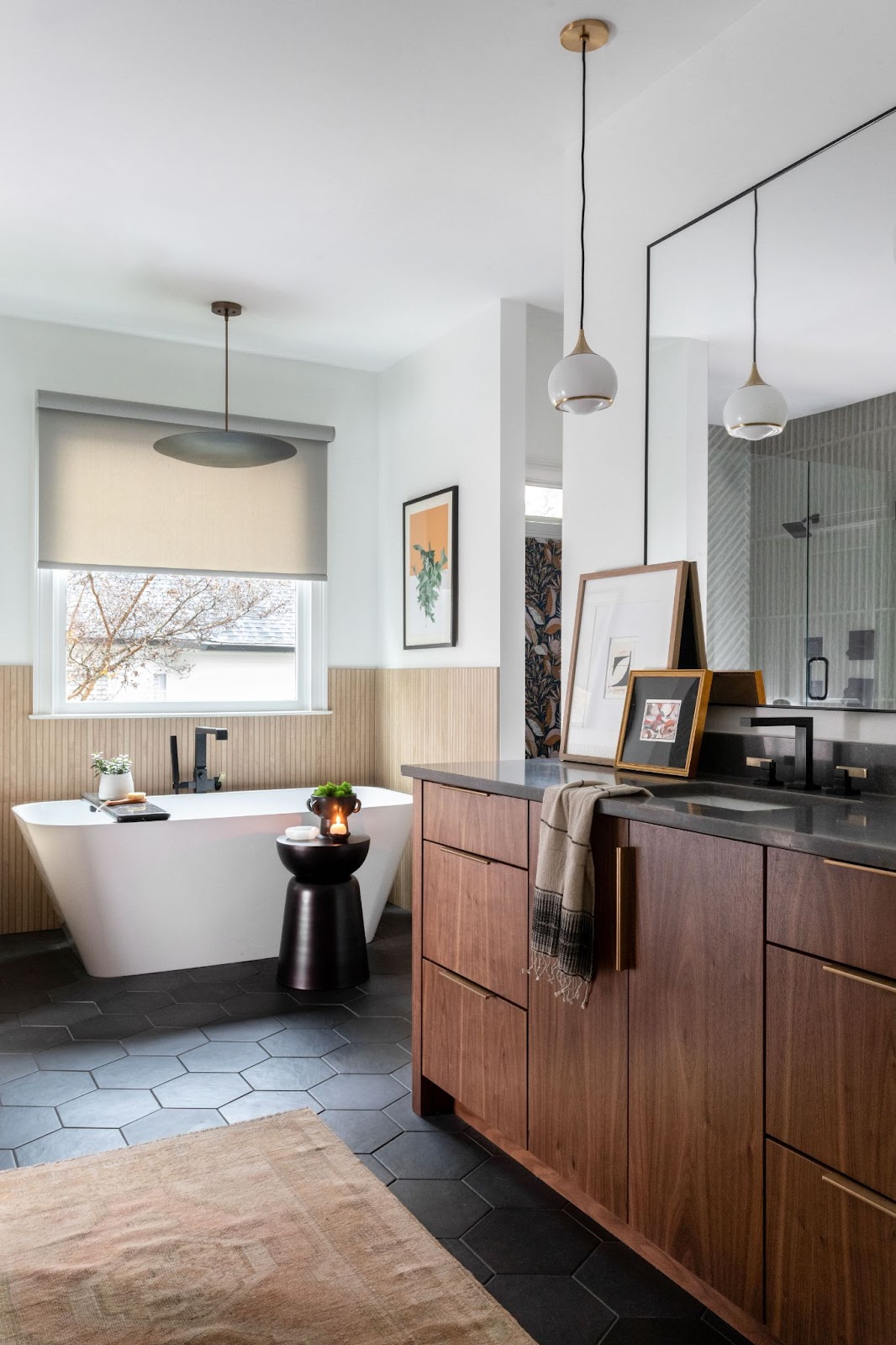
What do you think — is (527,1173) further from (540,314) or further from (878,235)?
(540,314)

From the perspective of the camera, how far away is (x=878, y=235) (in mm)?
2098

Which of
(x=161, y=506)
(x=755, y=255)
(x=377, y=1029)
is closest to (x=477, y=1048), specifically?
(x=377, y=1029)

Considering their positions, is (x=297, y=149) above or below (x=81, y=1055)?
above

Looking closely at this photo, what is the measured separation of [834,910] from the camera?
1.46 meters

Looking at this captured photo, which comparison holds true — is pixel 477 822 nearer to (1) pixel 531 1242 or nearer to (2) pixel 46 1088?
(1) pixel 531 1242

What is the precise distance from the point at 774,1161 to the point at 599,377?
1.78 m

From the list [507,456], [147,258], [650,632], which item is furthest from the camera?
[507,456]

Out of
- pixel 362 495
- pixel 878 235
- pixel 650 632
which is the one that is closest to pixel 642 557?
pixel 650 632

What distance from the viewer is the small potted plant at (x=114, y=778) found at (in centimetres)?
425

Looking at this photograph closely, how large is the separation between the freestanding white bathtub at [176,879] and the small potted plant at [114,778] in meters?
0.12

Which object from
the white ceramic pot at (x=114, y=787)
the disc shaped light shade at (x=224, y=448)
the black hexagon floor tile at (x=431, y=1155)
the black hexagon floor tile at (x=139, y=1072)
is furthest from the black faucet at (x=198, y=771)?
the black hexagon floor tile at (x=431, y=1155)

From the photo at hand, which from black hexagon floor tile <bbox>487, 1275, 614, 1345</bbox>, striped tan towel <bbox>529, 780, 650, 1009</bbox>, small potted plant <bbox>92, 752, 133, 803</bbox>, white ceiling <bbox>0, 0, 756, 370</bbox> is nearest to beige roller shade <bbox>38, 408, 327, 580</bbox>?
white ceiling <bbox>0, 0, 756, 370</bbox>

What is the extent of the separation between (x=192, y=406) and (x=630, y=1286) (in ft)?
13.8

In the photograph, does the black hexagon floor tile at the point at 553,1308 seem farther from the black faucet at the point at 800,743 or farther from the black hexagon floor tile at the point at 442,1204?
the black faucet at the point at 800,743
